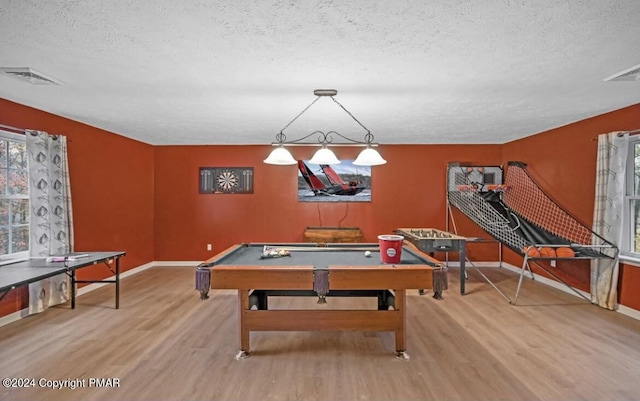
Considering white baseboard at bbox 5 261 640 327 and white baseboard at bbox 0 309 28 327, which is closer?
white baseboard at bbox 0 309 28 327

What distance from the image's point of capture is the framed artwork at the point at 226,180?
237 inches

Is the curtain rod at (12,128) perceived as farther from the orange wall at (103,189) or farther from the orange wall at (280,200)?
the orange wall at (280,200)

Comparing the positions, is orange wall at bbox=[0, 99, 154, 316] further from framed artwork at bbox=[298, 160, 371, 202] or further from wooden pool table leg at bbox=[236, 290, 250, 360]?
framed artwork at bbox=[298, 160, 371, 202]

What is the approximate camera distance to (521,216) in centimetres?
520

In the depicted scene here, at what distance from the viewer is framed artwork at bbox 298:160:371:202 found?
5.92 metres

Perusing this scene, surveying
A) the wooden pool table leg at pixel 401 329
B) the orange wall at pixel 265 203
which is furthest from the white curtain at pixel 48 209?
the wooden pool table leg at pixel 401 329

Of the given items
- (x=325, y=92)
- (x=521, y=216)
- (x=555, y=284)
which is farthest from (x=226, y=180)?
(x=555, y=284)

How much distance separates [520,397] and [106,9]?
353 cm

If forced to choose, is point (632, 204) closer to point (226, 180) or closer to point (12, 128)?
point (226, 180)

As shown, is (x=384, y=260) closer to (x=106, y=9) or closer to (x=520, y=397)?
(x=520, y=397)

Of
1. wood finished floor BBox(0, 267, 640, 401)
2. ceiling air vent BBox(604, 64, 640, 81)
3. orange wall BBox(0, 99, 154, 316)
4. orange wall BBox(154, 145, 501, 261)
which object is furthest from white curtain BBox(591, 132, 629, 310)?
orange wall BBox(0, 99, 154, 316)

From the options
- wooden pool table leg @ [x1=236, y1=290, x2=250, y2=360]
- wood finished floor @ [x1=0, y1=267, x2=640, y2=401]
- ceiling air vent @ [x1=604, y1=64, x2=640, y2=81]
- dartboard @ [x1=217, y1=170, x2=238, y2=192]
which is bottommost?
wood finished floor @ [x1=0, y1=267, x2=640, y2=401]

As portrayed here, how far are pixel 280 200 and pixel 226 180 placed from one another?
1.12 meters

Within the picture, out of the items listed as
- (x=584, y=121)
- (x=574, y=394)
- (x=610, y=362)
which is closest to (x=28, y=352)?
(x=574, y=394)
